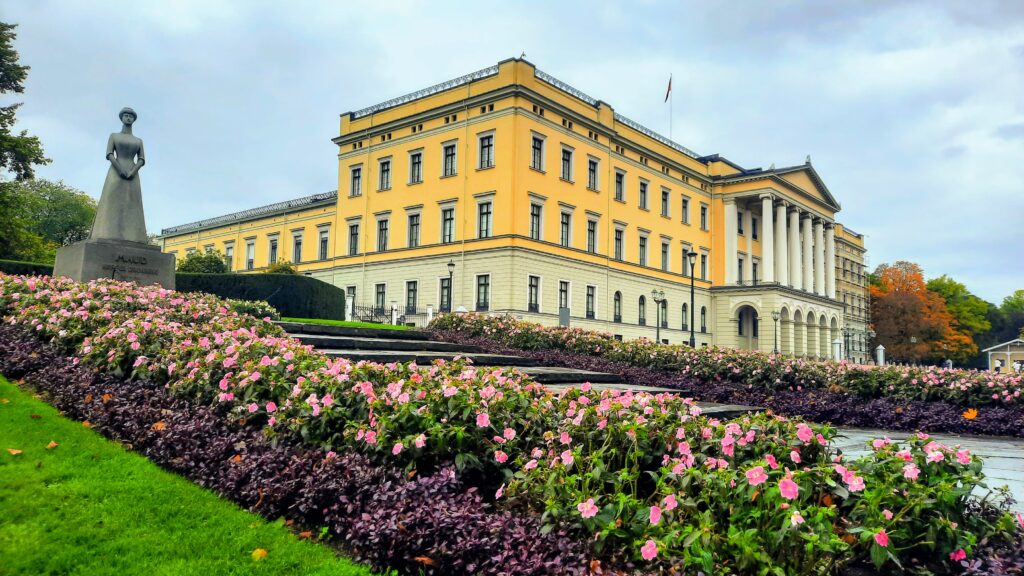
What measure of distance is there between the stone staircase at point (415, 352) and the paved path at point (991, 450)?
1769 millimetres

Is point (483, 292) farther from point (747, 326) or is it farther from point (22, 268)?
point (747, 326)

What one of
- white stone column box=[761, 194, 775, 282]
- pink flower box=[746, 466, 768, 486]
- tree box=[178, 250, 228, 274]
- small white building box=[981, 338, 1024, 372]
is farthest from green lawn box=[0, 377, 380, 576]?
small white building box=[981, 338, 1024, 372]

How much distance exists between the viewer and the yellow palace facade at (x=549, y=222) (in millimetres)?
37781

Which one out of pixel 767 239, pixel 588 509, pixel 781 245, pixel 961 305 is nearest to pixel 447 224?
pixel 767 239

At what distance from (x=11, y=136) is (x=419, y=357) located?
28691mm

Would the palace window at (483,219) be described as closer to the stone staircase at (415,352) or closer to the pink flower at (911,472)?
the stone staircase at (415,352)

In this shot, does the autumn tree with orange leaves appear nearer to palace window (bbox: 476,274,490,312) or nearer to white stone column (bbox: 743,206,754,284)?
white stone column (bbox: 743,206,754,284)

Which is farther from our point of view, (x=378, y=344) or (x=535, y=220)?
(x=535, y=220)

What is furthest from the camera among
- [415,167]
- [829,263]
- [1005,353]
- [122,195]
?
[1005,353]

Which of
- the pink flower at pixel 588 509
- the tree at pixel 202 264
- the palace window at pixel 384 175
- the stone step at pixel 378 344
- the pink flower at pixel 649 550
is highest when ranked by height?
the palace window at pixel 384 175

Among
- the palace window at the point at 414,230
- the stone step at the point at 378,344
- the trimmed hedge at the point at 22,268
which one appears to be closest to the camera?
the stone step at the point at 378,344

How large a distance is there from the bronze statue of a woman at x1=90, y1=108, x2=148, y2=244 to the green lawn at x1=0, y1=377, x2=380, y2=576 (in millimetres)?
10296

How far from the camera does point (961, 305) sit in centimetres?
8162

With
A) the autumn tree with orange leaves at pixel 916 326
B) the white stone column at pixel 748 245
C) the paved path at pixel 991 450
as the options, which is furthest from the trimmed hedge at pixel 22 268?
the autumn tree with orange leaves at pixel 916 326
